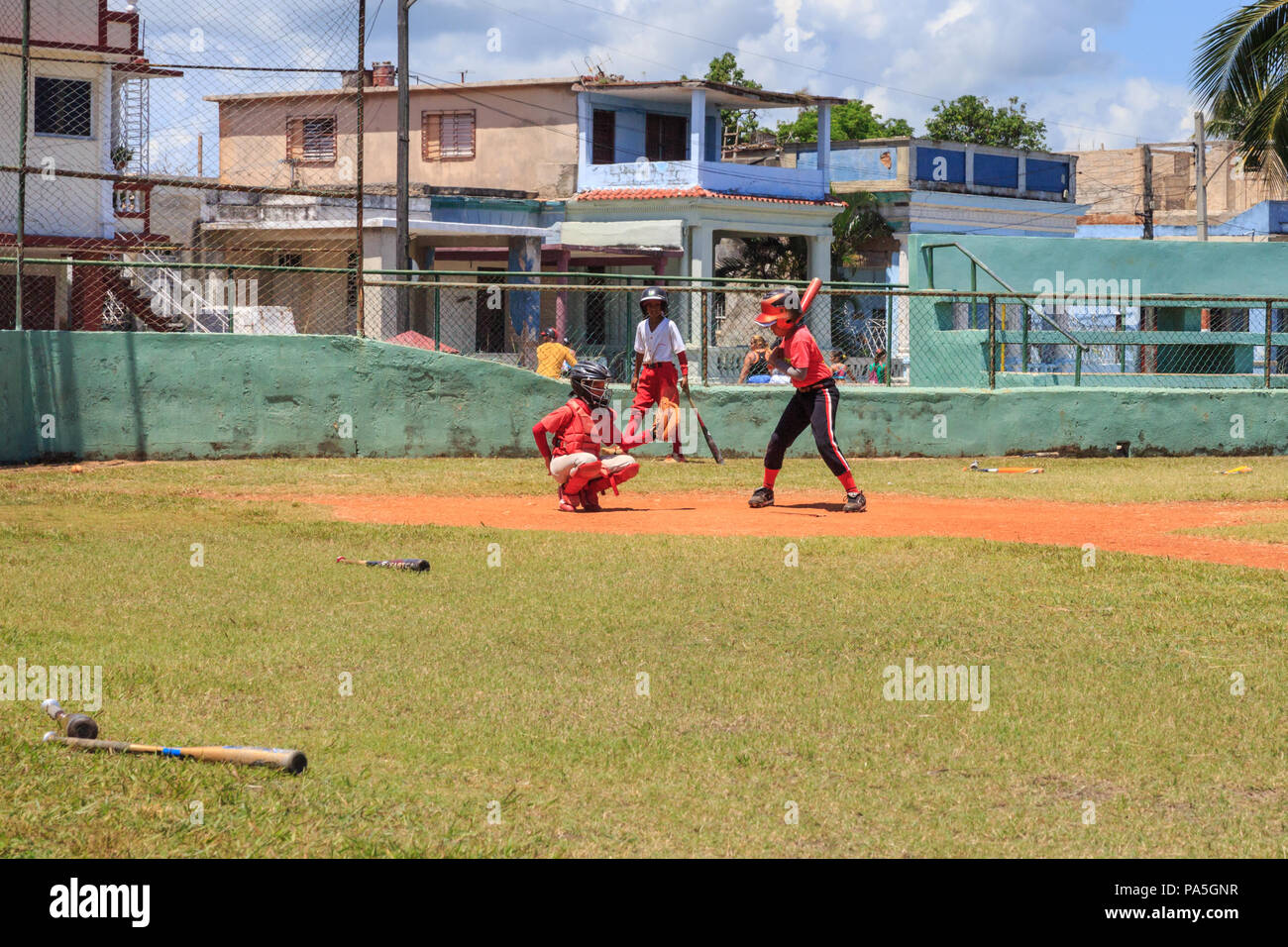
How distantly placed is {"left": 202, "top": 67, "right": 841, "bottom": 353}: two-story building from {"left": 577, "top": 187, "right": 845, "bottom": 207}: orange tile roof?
5cm

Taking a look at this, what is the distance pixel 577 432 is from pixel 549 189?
2851 cm

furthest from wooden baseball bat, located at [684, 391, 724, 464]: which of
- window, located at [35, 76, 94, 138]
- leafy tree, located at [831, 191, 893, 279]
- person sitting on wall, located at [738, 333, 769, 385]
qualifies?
leafy tree, located at [831, 191, 893, 279]

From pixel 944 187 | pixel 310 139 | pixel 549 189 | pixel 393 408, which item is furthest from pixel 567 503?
pixel 944 187

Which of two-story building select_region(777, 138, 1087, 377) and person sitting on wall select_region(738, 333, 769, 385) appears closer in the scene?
person sitting on wall select_region(738, 333, 769, 385)

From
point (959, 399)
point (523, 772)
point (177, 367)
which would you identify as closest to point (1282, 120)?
point (959, 399)

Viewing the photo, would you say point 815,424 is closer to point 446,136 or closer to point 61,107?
point 61,107

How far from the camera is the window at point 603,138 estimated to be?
3891 cm

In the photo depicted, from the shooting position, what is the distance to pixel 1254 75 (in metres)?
20.2

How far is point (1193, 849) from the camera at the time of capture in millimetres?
4328

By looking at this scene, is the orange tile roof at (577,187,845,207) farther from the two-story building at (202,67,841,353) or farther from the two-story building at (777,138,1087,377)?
the two-story building at (777,138,1087,377)

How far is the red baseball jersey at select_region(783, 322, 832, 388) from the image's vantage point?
38.8 feet
